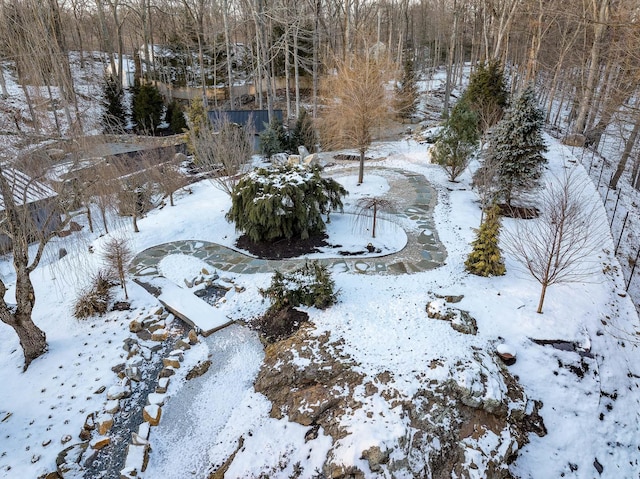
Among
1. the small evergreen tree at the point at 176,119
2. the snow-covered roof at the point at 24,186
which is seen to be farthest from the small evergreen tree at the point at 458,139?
the small evergreen tree at the point at 176,119

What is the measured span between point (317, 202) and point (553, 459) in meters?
6.04

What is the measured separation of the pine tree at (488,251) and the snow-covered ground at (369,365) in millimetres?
192

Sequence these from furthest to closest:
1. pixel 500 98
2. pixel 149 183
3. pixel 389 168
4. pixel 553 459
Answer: pixel 500 98, pixel 389 168, pixel 149 183, pixel 553 459

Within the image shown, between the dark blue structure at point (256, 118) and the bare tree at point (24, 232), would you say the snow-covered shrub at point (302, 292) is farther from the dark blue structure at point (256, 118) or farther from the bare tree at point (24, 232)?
the dark blue structure at point (256, 118)

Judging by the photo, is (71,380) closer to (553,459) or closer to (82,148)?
(82,148)

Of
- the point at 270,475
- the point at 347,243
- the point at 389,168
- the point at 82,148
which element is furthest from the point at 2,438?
the point at 389,168

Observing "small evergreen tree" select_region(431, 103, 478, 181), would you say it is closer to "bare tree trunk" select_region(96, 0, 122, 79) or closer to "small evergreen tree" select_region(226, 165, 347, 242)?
"small evergreen tree" select_region(226, 165, 347, 242)

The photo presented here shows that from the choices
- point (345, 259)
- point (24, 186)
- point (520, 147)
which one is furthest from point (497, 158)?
point (24, 186)

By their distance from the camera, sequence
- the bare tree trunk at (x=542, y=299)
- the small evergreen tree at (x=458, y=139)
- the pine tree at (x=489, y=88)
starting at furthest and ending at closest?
the pine tree at (x=489, y=88), the small evergreen tree at (x=458, y=139), the bare tree trunk at (x=542, y=299)

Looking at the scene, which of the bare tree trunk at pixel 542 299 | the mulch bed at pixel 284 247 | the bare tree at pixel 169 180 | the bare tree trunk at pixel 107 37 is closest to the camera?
the bare tree trunk at pixel 542 299

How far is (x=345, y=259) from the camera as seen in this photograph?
7.75 m

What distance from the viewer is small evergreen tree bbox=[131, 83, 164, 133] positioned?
20969mm

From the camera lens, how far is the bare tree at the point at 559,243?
557 cm

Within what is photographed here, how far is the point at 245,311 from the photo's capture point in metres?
6.48
